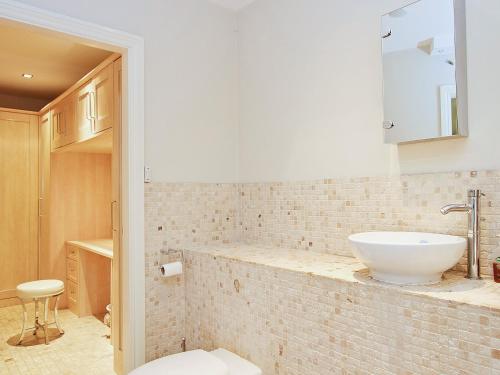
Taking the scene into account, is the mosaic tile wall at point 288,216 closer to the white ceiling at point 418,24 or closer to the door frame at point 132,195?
the door frame at point 132,195

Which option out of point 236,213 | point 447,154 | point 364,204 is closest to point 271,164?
point 236,213

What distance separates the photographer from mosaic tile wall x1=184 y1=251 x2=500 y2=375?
3.45ft

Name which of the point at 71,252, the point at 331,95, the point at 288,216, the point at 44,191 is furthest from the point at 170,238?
the point at 44,191

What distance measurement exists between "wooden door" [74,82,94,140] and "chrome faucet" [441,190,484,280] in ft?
8.26

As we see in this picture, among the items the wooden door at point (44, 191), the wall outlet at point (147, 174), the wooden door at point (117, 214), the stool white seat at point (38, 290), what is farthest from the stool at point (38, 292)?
the wall outlet at point (147, 174)

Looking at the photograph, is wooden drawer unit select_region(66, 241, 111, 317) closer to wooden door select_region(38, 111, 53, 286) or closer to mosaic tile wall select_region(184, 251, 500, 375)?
wooden door select_region(38, 111, 53, 286)

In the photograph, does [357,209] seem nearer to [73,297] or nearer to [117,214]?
[117,214]

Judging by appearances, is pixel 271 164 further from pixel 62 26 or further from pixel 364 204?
pixel 62 26

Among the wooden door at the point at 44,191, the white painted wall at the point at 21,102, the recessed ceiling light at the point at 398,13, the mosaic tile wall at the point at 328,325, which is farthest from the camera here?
the white painted wall at the point at 21,102

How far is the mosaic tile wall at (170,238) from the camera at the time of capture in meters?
2.12

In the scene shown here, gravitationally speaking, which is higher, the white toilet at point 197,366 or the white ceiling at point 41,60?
the white ceiling at point 41,60

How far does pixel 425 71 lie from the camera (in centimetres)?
157

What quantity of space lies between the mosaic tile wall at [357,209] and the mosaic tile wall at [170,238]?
304 millimetres

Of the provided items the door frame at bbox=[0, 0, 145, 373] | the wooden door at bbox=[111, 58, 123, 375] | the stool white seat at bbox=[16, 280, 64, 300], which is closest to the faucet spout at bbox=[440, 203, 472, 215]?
the door frame at bbox=[0, 0, 145, 373]
